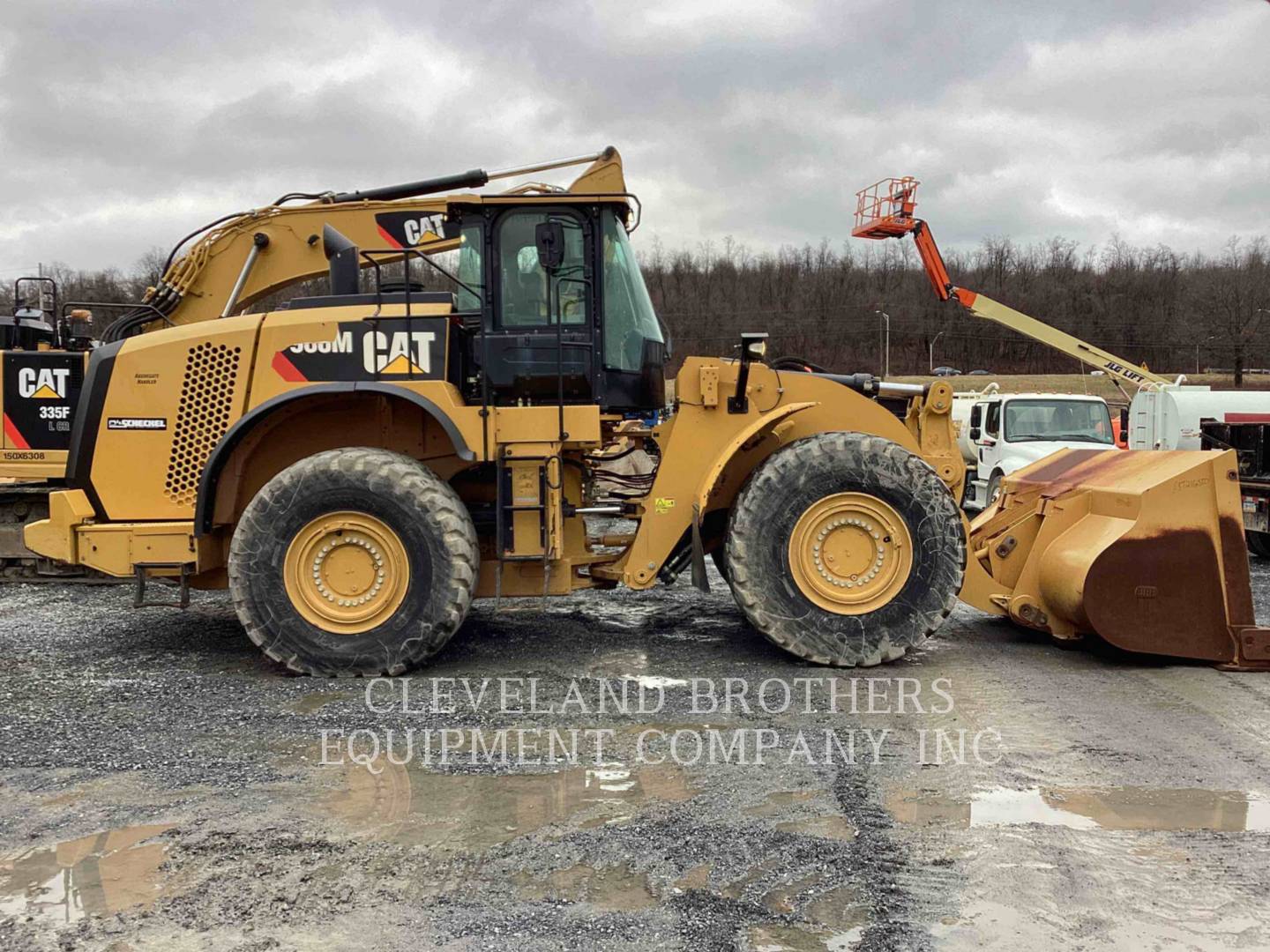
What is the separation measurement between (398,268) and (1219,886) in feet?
18.4

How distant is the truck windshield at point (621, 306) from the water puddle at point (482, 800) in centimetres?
273

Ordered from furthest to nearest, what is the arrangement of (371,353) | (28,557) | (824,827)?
(28,557) < (371,353) < (824,827)

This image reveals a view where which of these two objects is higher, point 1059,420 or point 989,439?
point 1059,420

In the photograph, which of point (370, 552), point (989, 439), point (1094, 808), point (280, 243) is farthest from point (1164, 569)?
point (989, 439)

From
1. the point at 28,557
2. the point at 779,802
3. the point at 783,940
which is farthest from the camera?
the point at 28,557

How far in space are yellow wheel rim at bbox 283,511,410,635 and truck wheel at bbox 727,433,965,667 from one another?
199 centimetres

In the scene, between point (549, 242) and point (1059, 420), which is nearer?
point (549, 242)

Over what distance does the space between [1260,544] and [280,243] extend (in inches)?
420

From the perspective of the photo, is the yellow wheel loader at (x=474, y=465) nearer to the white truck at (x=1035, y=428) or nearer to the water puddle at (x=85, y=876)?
the water puddle at (x=85, y=876)

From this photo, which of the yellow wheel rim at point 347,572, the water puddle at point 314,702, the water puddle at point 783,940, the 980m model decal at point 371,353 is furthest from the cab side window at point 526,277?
the water puddle at point 783,940

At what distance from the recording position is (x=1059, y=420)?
1410 cm

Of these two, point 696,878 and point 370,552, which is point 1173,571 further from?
point 370,552

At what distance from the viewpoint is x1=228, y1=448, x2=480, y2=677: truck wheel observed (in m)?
Answer: 5.63

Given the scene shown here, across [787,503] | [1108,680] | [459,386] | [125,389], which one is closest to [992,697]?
[1108,680]
